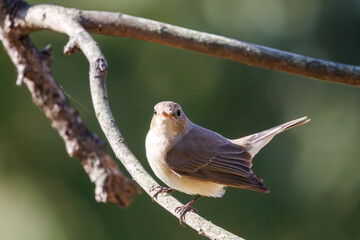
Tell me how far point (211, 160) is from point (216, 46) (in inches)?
44.8

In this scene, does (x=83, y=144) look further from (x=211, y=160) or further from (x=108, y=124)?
(x=211, y=160)

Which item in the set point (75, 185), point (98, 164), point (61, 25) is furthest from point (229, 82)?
point (98, 164)

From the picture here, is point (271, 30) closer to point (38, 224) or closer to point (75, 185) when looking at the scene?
point (75, 185)

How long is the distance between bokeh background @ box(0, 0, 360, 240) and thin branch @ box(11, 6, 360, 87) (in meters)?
1.60

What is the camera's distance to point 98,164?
1.59m

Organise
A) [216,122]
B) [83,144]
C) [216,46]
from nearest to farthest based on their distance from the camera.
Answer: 1. [83,144]
2. [216,46]
3. [216,122]

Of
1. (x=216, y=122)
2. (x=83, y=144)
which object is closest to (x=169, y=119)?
(x=216, y=122)

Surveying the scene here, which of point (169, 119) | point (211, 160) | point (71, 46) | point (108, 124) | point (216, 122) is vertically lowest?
point (211, 160)

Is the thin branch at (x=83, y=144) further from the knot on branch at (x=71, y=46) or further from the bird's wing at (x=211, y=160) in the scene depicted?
the bird's wing at (x=211, y=160)

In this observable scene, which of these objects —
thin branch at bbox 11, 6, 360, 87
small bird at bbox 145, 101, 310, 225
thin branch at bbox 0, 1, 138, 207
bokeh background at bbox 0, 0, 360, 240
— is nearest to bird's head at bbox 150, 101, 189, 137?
small bird at bbox 145, 101, 310, 225

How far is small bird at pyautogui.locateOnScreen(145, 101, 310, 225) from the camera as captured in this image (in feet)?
11.3

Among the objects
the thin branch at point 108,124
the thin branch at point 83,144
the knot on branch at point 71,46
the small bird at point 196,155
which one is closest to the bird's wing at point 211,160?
the small bird at point 196,155

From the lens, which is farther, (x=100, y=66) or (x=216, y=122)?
(x=216, y=122)

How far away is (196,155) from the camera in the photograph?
3.71m
